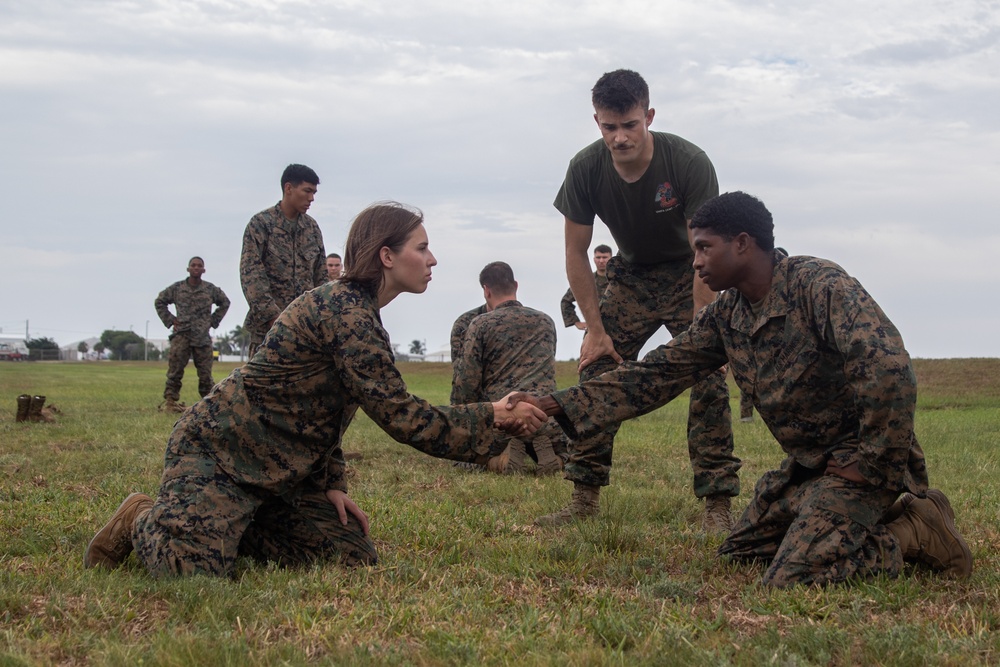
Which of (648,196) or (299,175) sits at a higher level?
(299,175)

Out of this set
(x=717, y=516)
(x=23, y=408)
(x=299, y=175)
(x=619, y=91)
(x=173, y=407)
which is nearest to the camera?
(x=619, y=91)

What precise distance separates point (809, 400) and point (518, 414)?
1.31 meters

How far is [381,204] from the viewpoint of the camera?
458 cm

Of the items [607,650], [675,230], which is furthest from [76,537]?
[675,230]

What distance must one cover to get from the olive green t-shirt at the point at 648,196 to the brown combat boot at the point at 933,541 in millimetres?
2060

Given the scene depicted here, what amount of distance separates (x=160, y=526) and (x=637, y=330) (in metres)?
2.97

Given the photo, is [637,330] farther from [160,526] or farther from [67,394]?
[67,394]

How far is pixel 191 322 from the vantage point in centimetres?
1628

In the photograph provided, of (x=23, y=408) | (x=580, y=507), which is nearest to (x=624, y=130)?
(x=580, y=507)

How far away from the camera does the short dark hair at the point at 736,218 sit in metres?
4.43

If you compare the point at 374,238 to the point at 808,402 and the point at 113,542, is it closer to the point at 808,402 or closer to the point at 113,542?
the point at 113,542

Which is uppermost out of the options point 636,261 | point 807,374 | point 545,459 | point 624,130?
point 624,130

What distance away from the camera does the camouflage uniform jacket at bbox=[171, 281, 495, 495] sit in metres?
4.24

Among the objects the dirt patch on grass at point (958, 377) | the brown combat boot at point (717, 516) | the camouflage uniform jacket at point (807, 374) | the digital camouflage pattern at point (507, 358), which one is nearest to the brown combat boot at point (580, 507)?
the brown combat boot at point (717, 516)
